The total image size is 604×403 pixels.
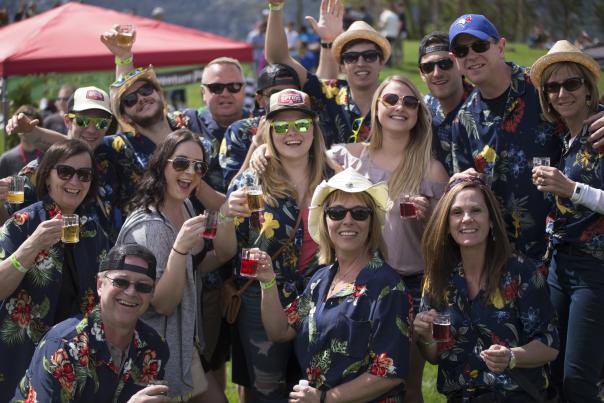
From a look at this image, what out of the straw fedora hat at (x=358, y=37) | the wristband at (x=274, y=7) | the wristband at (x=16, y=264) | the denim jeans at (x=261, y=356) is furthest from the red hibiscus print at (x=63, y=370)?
the wristband at (x=274, y=7)

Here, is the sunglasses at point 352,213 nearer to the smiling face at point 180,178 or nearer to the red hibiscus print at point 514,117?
the smiling face at point 180,178

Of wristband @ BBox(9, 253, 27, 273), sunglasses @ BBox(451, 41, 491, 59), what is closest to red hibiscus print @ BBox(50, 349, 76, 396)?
wristband @ BBox(9, 253, 27, 273)

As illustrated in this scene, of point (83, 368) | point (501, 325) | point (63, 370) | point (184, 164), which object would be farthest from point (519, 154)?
point (63, 370)

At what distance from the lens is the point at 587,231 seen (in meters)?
5.66

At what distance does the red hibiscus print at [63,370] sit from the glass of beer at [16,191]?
1.62 metres

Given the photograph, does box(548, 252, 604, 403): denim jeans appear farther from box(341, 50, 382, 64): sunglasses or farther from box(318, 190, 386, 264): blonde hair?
box(341, 50, 382, 64): sunglasses

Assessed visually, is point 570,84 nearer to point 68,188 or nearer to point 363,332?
point 363,332

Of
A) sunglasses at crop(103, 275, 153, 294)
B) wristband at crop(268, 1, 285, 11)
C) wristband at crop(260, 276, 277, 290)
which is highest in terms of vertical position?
wristband at crop(268, 1, 285, 11)

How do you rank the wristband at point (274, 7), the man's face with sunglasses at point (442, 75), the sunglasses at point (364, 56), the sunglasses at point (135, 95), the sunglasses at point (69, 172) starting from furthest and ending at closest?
the wristband at point (274, 7) → the sunglasses at point (364, 56) → the sunglasses at point (135, 95) → the man's face with sunglasses at point (442, 75) → the sunglasses at point (69, 172)

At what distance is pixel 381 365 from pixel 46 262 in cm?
226

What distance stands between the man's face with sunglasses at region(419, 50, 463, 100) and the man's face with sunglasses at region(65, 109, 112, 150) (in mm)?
2541

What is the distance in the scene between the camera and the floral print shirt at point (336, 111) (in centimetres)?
715

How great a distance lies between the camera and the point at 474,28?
240 inches

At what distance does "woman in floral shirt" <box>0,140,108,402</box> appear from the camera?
5.45 metres
